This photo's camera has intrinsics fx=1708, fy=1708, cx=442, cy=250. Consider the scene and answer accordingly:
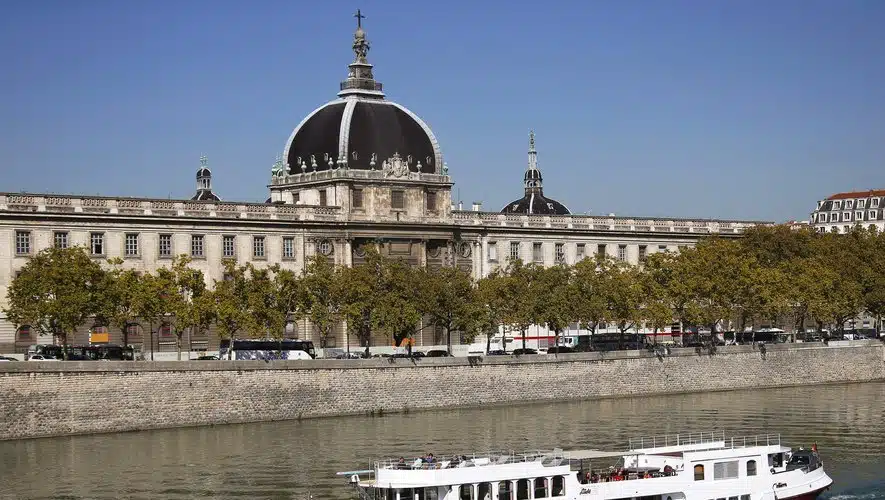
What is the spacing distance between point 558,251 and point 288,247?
3075cm

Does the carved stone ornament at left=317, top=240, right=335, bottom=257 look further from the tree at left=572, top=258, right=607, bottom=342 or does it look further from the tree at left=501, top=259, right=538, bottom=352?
the tree at left=572, top=258, right=607, bottom=342

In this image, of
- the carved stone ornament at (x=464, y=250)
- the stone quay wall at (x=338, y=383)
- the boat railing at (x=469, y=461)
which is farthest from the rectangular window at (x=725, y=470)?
the carved stone ornament at (x=464, y=250)

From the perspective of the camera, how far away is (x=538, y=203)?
186250mm

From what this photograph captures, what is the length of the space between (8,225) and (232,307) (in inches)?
827

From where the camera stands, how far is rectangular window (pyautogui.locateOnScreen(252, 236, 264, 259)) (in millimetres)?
136875

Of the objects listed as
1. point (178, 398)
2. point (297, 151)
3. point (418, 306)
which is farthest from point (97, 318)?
point (297, 151)

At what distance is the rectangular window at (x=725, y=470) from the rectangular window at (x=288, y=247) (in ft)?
222

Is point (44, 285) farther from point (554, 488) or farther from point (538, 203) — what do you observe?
point (538, 203)

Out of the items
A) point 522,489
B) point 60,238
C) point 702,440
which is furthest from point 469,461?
point 60,238

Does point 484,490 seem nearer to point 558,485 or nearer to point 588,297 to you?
point 558,485

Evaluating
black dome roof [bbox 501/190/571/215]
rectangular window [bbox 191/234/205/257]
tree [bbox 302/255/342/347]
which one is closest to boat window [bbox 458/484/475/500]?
tree [bbox 302/255/342/347]

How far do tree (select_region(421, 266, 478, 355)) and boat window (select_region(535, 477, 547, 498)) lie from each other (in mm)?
49401

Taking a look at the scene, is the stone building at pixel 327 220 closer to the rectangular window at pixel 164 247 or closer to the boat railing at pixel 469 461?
the rectangular window at pixel 164 247

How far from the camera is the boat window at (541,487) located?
241 feet
